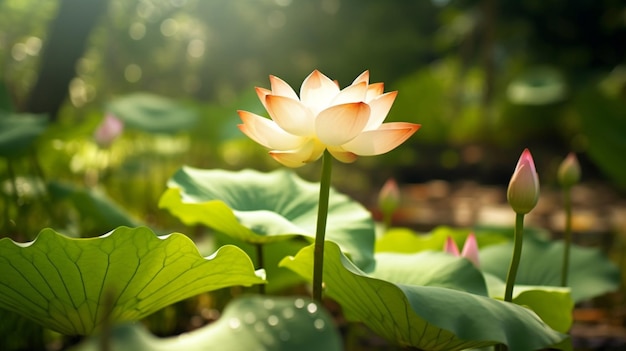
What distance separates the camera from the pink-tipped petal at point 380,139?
0.60m

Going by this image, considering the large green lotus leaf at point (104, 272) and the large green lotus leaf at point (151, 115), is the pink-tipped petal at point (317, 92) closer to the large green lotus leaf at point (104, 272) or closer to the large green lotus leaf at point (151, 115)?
the large green lotus leaf at point (104, 272)

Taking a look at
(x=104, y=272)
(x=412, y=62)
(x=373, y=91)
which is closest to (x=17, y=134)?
(x=104, y=272)

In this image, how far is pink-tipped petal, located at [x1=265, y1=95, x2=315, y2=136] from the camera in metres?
0.58

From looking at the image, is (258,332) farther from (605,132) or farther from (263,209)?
(605,132)

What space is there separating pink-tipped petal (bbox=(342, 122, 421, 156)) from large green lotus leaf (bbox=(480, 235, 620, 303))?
1.60 feet

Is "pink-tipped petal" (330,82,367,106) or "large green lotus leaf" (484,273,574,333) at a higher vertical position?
"pink-tipped petal" (330,82,367,106)

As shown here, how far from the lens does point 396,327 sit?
25.4 inches

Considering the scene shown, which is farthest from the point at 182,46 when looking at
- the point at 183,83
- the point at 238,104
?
the point at 238,104

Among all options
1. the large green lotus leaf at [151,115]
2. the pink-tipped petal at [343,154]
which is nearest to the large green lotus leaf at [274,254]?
the pink-tipped petal at [343,154]

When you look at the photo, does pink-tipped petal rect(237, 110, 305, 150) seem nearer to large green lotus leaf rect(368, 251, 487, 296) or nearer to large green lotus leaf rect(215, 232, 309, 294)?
large green lotus leaf rect(368, 251, 487, 296)

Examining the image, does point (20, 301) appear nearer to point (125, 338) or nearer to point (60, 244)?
point (60, 244)

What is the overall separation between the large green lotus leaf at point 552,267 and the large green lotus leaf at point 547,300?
164 mm

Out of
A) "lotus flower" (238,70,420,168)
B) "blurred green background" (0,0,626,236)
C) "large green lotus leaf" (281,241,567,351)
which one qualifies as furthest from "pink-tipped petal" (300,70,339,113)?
"blurred green background" (0,0,626,236)

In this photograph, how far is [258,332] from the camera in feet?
1.44
